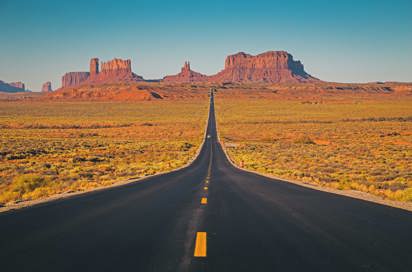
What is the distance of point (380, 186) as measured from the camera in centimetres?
1809

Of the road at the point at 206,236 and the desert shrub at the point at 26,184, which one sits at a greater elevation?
the road at the point at 206,236

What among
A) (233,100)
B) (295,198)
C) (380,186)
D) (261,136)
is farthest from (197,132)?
(233,100)

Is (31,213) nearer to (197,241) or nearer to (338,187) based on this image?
(197,241)

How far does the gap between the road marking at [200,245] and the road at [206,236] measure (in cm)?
2

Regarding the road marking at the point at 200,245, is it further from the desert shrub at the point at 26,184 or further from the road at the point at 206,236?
the desert shrub at the point at 26,184

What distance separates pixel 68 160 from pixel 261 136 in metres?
42.9

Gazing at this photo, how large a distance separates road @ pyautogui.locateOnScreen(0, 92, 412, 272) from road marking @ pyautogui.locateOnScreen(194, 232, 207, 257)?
0.02 meters

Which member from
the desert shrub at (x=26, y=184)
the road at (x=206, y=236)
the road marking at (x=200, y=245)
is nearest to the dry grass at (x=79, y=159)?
the desert shrub at (x=26, y=184)

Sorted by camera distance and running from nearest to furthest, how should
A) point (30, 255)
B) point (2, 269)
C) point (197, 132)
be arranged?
point (2, 269)
point (30, 255)
point (197, 132)

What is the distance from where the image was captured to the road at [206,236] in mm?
5348

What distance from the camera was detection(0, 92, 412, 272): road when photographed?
211 inches

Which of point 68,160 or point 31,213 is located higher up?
point 31,213

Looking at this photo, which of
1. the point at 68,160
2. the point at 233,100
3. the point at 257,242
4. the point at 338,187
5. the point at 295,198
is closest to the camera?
the point at 257,242

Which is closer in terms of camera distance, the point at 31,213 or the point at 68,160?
the point at 31,213
